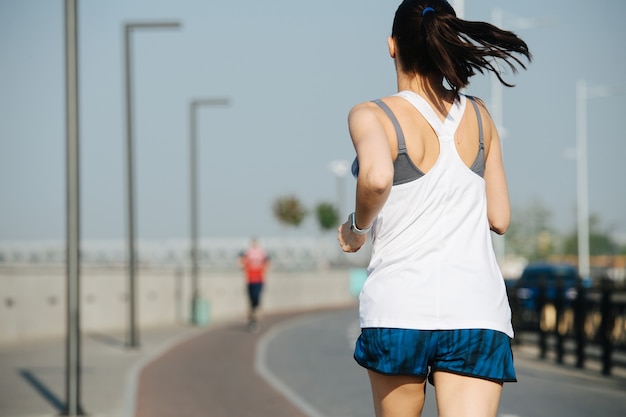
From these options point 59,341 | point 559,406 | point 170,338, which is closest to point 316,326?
point 170,338

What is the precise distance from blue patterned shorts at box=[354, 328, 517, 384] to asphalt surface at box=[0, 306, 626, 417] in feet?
21.9

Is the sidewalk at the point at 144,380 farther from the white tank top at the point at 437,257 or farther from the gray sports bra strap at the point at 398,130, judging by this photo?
the gray sports bra strap at the point at 398,130

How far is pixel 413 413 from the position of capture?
305 cm

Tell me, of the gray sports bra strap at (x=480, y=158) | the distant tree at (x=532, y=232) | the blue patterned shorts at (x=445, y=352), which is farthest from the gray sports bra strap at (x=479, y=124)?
the distant tree at (x=532, y=232)

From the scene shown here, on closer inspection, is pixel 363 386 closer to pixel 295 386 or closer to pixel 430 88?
pixel 295 386

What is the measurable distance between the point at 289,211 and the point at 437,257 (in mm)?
87288

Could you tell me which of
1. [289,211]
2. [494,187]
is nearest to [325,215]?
[289,211]

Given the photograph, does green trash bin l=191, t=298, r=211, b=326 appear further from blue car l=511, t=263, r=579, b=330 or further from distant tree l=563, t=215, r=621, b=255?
distant tree l=563, t=215, r=621, b=255

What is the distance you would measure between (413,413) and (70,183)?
765cm

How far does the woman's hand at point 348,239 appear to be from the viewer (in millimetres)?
3201

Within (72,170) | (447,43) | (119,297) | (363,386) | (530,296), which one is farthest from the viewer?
(119,297)

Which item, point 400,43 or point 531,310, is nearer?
point 400,43

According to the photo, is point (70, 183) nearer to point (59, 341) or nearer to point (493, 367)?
point (493, 367)

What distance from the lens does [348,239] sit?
3.22 metres
